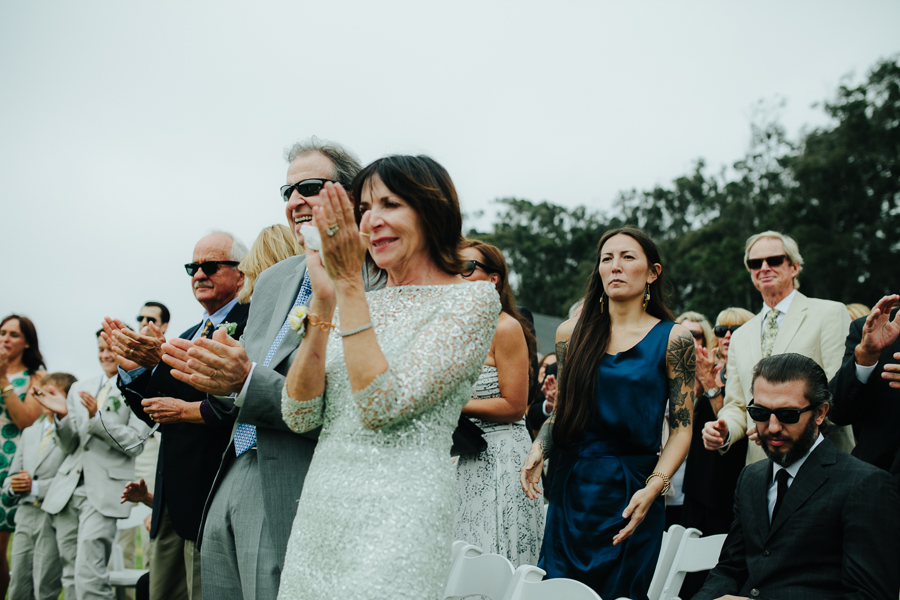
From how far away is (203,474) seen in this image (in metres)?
3.18

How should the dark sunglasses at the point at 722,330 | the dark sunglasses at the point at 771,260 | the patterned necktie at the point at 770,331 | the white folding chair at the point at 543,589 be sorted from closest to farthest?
1. the white folding chair at the point at 543,589
2. the patterned necktie at the point at 770,331
3. the dark sunglasses at the point at 771,260
4. the dark sunglasses at the point at 722,330

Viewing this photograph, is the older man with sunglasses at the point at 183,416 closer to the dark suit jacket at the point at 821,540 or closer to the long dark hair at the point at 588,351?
the long dark hair at the point at 588,351

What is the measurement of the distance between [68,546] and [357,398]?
17.8 feet

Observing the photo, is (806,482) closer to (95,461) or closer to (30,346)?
(95,461)

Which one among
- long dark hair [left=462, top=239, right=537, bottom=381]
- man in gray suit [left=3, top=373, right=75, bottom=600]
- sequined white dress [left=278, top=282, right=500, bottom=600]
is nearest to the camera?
sequined white dress [left=278, top=282, right=500, bottom=600]

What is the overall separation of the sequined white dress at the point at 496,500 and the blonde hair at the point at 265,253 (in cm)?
121

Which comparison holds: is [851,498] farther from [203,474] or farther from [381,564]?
[203,474]

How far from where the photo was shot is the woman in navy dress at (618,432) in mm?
2857

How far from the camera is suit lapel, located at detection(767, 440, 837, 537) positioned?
101 inches

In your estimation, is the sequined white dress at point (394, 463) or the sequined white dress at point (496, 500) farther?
the sequined white dress at point (496, 500)

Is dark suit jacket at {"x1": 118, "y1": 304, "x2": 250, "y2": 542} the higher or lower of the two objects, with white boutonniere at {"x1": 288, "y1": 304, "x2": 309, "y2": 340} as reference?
lower

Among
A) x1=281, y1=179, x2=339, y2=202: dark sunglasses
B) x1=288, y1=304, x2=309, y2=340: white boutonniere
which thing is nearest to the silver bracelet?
Answer: x1=288, y1=304, x2=309, y2=340: white boutonniere

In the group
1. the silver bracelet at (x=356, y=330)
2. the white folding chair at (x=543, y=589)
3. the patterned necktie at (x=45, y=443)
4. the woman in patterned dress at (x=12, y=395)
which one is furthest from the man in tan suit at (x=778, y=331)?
the woman in patterned dress at (x=12, y=395)

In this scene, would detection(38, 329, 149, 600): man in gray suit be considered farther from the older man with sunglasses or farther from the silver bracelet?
the silver bracelet
